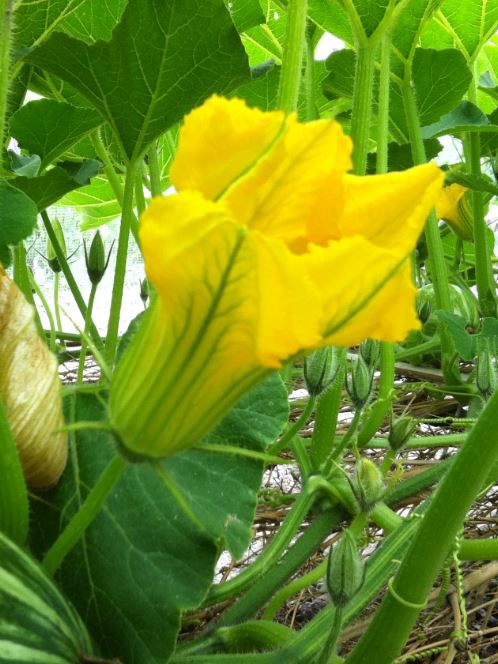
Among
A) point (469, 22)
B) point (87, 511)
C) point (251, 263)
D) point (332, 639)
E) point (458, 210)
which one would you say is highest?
point (469, 22)

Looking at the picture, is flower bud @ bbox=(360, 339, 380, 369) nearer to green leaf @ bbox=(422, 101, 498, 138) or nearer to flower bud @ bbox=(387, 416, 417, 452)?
flower bud @ bbox=(387, 416, 417, 452)

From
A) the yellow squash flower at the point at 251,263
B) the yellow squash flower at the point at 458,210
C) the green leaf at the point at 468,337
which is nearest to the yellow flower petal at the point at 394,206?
the yellow squash flower at the point at 251,263

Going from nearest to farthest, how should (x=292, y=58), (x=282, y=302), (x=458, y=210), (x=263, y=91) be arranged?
(x=282, y=302)
(x=292, y=58)
(x=263, y=91)
(x=458, y=210)

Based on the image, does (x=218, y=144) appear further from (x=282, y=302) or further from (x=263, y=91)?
(x=263, y=91)

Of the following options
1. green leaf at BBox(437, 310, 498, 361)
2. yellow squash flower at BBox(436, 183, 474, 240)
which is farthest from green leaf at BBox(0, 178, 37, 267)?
yellow squash flower at BBox(436, 183, 474, 240)

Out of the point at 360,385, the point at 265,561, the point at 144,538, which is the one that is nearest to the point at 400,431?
the point at 360,385

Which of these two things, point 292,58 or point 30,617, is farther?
point 292,58
